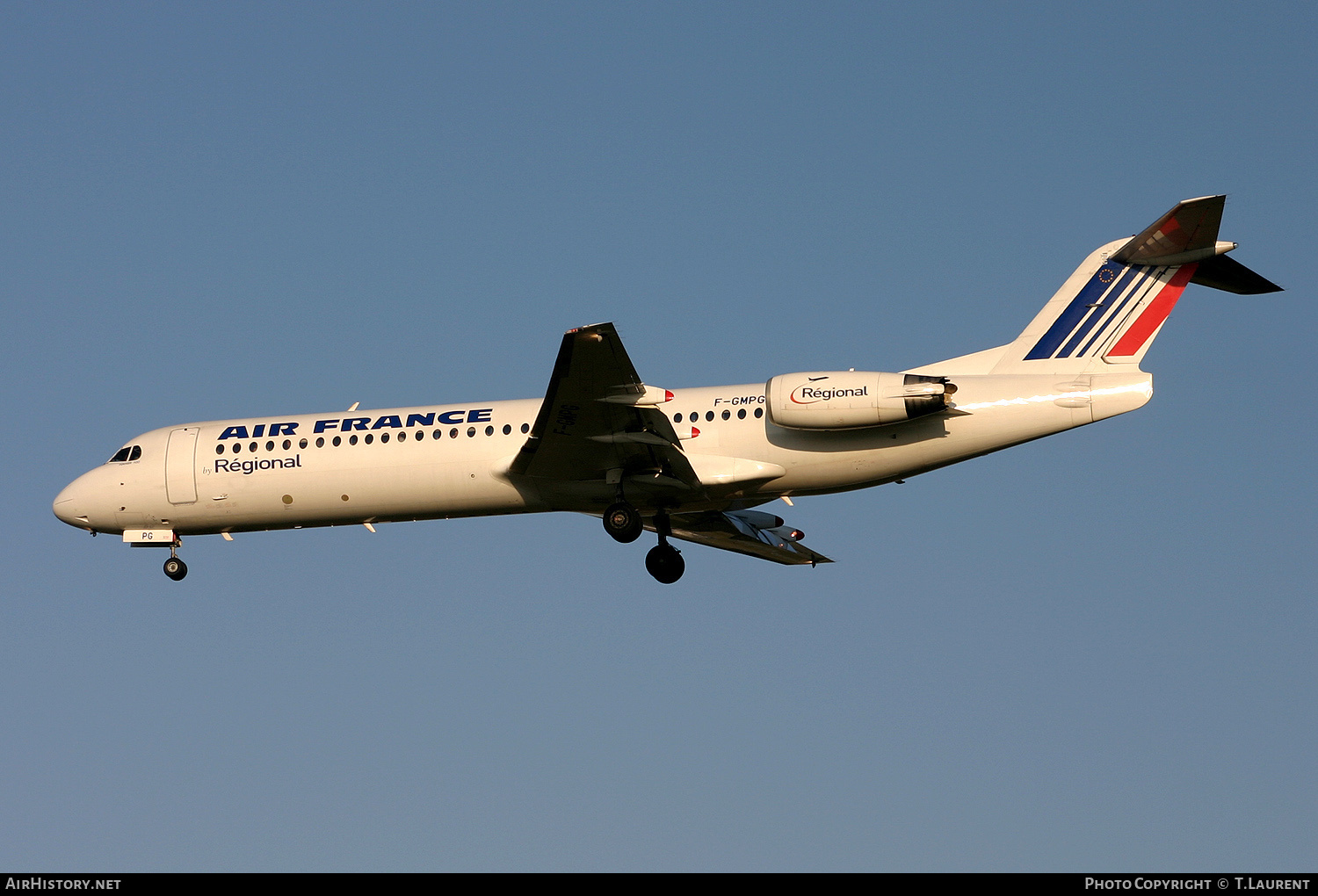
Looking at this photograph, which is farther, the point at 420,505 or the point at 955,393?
the point at 420,505

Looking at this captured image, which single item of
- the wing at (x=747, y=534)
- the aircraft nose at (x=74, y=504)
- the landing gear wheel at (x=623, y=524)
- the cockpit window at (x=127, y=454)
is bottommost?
the landing gear wheel at (x=623, y=524)

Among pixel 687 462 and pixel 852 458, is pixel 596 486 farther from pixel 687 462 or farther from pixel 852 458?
pixel 852 458

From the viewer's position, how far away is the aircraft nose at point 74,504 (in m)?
30.8

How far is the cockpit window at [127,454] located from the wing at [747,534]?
11.4 metres

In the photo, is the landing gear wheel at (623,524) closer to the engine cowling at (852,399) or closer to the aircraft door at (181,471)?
the engine cowling at (852,399)

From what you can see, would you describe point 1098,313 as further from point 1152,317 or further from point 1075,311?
point 1152,317

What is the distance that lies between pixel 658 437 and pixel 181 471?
1057 cm

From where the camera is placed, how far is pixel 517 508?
2847 cm

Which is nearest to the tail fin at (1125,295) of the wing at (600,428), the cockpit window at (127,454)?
the wing at (600,428)

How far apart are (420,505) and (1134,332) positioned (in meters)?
13.9

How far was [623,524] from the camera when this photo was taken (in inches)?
1077
